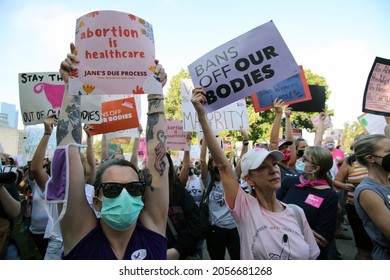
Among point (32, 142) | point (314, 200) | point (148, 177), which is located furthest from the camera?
point (32, 142)

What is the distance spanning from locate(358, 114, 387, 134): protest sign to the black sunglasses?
5.17 metres

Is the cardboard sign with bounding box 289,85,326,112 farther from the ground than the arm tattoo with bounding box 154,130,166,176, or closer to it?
farther from the ground

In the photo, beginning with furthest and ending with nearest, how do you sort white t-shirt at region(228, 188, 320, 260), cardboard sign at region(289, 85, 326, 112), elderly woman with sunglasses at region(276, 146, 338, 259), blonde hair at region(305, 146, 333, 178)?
1. cardboard sign at region(289, 85, 326, 112)
2. blonde hair at region(305, 146, 333, 178)
3. elderly woman with sunglasses at region(276, 146, 338, 259)
4. white t-shirt at region(228, 188, 320, 260)

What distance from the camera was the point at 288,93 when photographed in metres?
4.80

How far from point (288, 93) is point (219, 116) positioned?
3.86 feet

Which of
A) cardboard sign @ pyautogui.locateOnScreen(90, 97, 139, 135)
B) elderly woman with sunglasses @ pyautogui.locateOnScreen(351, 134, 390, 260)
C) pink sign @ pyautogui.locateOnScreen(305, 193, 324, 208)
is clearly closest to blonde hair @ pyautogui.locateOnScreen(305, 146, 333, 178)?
pink sign @ pyautogui.locateOnScreen(305, 193, 324, 208)

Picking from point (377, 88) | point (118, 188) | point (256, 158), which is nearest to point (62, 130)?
point (118, 188)

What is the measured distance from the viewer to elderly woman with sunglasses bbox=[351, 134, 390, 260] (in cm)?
253

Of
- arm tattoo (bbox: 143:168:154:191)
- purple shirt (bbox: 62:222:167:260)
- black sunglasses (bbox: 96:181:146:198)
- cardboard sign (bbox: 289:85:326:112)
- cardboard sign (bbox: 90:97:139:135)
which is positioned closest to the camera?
purple shirt (bbox: 62:222:167:260)

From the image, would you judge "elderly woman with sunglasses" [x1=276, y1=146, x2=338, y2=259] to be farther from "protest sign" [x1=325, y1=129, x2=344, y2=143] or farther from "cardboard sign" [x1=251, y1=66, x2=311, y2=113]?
"protest sign" [x1=325, y1=129, x2=344, y2=143]

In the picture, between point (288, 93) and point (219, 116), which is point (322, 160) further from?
point (219, 116)

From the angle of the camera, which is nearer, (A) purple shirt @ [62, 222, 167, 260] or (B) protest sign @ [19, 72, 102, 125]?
(A) purple shirt @ [62, 222, 167, 260]

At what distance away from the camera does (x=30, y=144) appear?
19.9ft
